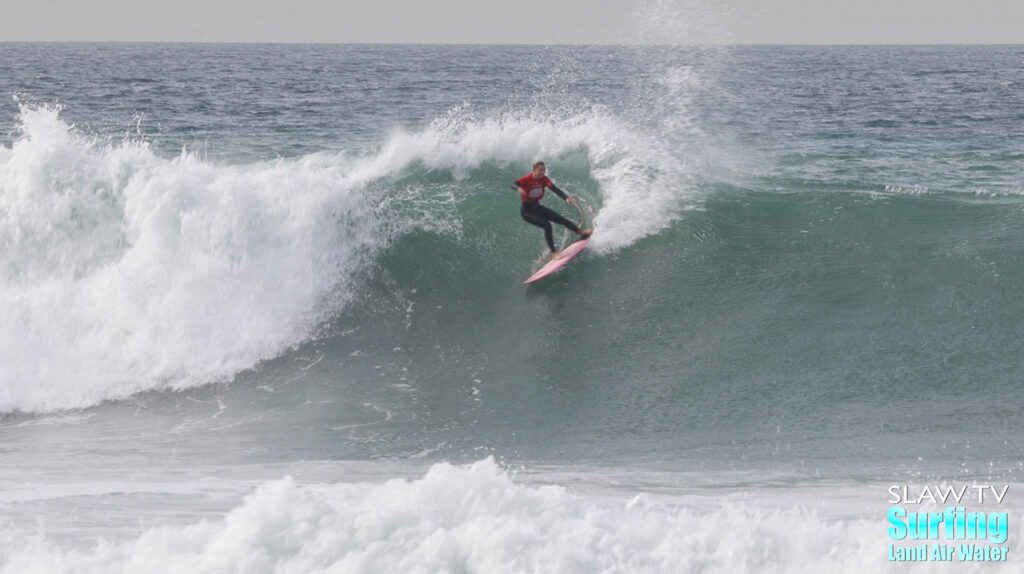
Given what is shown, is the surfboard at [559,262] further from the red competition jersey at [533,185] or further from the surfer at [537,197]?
the red competition jersey at [533,185]

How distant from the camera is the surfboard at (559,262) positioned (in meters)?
11.2

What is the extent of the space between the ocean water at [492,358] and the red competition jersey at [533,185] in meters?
1.06

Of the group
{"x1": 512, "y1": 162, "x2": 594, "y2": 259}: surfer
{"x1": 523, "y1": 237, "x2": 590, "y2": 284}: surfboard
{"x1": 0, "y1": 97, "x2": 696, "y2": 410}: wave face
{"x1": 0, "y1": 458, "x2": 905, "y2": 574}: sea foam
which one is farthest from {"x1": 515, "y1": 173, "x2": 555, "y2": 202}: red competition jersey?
{"x1": 0, "y1": 458, "x2": 905, "y2": 574}: sea foam

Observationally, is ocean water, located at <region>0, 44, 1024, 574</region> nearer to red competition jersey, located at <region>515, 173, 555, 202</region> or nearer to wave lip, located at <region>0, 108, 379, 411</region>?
wave lip, located at <region>0, 108, 379, 411</region>

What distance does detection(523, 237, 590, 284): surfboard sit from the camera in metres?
11.2

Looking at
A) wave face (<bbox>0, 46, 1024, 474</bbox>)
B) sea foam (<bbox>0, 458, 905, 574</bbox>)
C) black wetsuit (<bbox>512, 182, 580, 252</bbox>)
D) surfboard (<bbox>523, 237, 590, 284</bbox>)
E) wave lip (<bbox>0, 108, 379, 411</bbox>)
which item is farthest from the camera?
surfboard (<bbox>523, 237, 590, 284</bbox>)

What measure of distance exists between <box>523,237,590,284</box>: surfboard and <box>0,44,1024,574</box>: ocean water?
5.4 inches

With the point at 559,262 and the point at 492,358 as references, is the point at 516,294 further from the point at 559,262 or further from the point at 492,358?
the point at 492,358

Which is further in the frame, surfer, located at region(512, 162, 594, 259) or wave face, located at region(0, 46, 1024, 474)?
surfer, located at region(512, 162, 594, 259)

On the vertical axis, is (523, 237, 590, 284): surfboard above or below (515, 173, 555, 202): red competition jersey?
below

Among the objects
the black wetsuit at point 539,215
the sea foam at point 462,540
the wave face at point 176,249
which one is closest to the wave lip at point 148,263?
the wave face at point 176,249

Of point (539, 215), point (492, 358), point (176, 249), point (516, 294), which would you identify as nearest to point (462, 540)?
point (492, 358)

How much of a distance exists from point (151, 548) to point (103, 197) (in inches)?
294

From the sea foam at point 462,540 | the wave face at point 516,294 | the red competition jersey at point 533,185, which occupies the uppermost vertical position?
the red competition jersey at point 533,185
